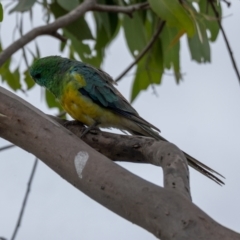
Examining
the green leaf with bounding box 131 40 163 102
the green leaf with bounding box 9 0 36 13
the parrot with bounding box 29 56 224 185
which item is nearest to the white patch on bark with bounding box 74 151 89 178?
the parrot with bounding box 29 56 224 185

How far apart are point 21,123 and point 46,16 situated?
137cm

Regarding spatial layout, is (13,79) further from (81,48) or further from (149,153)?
(149,153)

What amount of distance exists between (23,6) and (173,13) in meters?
0.55

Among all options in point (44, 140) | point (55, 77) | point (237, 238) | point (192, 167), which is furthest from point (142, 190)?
point (55, 77)

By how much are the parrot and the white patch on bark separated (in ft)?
2.00

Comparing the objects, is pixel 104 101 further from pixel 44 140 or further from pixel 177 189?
pixel 177 189

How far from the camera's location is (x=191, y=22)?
2141 millimetres

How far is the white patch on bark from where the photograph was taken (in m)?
1.40

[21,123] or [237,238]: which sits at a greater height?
[21,123]

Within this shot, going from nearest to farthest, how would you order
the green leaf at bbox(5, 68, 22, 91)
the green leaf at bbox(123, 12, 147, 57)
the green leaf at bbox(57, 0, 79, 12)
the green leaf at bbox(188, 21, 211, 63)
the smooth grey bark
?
the smooth grey bark, the green leaf at bbox(57, 0, 79, 12), the green leaf at bbox(188, 21, 211, 63), the green leaf at bbox(123, 12, 147, 57), the green leaf at bbox(5, 68, 22, 91)

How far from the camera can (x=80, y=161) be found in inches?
55.9

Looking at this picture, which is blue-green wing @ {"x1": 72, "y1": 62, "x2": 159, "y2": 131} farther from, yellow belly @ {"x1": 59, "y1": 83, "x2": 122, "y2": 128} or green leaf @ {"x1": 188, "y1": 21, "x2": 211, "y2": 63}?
green leaf @ {"x1": 188, "y1": 21, "x2": 211, "y2": 63}

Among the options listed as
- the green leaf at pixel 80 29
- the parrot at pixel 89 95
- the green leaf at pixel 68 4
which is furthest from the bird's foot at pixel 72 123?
the green leaf at pixel 80 29

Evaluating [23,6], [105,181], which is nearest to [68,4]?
[23,6]
